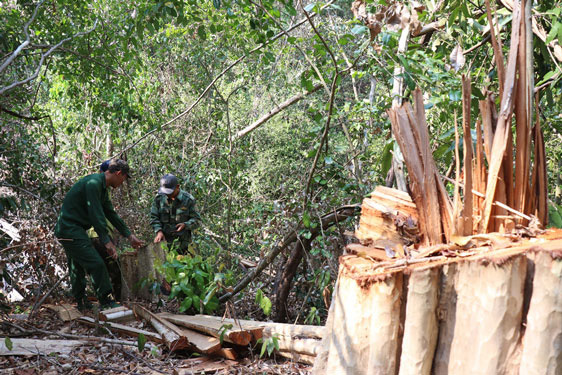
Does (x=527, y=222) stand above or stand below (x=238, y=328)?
above

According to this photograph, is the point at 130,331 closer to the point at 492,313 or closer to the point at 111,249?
the point at 111,249

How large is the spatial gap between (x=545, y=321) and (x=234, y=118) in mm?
11625

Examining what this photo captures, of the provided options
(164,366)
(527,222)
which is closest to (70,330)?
(164,366)

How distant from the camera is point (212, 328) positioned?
16.9 ft

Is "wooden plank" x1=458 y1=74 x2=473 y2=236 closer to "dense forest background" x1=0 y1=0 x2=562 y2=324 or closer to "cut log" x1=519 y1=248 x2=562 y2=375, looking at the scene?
"cut log" x1=519 y1=248 x2=562 y2=375

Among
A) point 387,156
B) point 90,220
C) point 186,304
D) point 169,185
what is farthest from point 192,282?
point 387,156

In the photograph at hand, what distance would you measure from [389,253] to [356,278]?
291 millimetres

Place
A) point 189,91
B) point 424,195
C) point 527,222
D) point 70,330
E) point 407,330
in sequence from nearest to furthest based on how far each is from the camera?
1. point 407,330
2. point 527,222
3. point 424,195
4. point 70,330
5. point 189,91

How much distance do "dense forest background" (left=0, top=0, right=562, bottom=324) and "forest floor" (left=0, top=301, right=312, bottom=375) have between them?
1.75 feet

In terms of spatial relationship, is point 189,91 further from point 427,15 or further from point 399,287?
point 399,287

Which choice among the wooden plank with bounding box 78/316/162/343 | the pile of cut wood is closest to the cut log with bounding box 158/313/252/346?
the pile of cut wood

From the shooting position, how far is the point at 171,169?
1056 cm

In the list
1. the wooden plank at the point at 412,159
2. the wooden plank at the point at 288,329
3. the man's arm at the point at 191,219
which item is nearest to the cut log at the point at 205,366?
the wooden plank at the point at 288,329

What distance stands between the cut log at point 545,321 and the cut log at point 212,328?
315 cm
